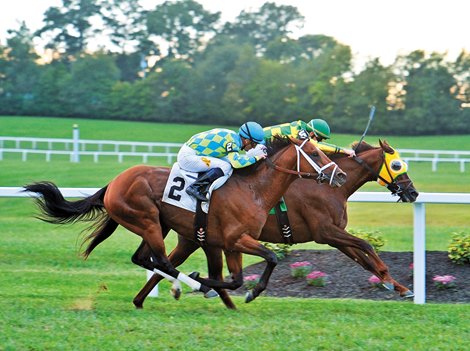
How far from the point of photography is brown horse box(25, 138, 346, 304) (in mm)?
6793

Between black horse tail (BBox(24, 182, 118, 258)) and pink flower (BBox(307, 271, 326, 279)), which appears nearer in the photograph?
black horse tail (BBox(24, 182, 118, 258))

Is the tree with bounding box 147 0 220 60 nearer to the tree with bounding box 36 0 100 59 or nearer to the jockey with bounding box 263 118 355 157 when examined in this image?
the tree with bounding box 36 0 100 59

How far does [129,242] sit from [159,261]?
494 cm

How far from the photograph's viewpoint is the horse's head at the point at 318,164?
22.2 feet

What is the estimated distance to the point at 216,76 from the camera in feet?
104

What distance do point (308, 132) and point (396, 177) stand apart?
35.3 inches

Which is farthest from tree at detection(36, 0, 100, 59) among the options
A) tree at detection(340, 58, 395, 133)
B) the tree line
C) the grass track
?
the grass track

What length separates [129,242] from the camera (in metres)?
11.9

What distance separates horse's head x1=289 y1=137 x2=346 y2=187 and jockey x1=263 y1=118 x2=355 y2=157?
0.65 meters

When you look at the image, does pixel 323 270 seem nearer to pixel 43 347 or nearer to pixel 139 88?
pixel 43 347

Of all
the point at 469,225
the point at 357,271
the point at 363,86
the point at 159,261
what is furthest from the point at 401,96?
the point at 159,261

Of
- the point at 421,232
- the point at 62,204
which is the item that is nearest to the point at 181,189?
the point at 62,204

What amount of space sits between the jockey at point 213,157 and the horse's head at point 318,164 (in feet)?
0.99

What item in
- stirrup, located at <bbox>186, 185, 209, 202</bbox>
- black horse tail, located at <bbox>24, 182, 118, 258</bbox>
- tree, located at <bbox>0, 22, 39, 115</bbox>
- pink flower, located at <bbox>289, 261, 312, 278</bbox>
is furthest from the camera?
tree, located at <bbox>0, 22, 39, 115</bbox>
